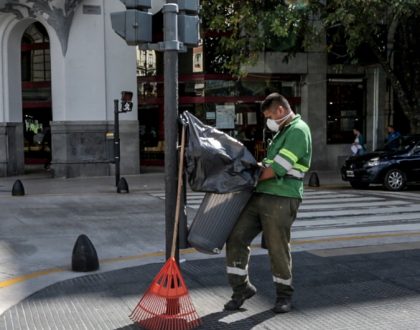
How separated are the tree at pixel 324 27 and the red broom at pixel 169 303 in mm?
10978

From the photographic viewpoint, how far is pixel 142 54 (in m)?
21.5

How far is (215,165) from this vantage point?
479 cm

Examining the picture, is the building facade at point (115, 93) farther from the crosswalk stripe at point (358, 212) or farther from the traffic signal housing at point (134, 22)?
the traffic signal housing at point (134, 22)

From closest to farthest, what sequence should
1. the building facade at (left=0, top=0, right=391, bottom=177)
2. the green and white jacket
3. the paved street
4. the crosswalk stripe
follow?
the green and white jacket < the paved street < the crosswalk stripe < the building facade at (left=0, top=0, right=391, bottom=177)

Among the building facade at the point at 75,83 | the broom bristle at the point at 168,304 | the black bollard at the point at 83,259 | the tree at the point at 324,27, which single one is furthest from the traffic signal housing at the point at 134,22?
the building facade at the point at 75,83

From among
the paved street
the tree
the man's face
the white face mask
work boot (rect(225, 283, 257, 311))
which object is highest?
the tree

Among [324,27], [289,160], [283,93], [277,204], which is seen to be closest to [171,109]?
[289,160]

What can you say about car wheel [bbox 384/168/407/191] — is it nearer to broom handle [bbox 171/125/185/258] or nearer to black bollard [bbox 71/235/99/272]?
black bollard [bbox 71/235/99/272]

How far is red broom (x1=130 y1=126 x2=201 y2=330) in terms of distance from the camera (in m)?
4.72

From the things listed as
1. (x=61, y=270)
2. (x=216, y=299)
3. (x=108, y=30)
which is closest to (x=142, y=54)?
(x=108, y=30)

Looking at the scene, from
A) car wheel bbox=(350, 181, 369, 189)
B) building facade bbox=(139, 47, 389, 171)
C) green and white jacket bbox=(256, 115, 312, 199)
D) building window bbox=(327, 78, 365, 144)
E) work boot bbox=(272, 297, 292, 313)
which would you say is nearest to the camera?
green and white jacket bbox=(256, 115, 312, 199)

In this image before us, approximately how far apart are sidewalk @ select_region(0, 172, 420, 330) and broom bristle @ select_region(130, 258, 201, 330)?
174 millimetres

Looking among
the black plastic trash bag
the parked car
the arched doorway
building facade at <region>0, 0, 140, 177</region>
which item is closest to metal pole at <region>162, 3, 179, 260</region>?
the black plastic trash bag

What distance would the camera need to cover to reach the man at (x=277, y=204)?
491cm
